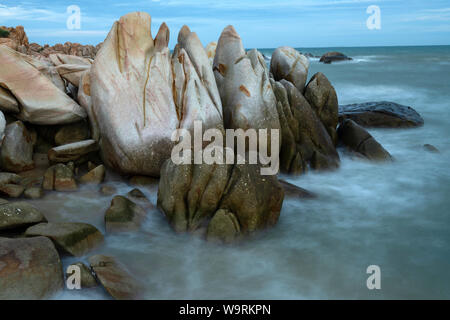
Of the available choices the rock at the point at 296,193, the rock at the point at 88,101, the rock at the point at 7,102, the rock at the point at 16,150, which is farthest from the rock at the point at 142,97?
the rock at the point at 296,193

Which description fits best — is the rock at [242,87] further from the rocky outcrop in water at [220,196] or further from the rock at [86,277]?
the rock at [86,277]

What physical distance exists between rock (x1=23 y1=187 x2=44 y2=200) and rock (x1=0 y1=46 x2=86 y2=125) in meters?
1.84

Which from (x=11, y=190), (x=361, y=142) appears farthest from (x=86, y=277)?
(x=361, y=142)

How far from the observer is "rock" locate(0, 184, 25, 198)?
21.1 ft

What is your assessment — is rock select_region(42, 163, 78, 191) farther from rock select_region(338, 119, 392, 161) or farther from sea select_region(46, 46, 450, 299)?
rock select_region(338, 119, 392, 161)

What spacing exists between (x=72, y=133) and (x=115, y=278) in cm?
451

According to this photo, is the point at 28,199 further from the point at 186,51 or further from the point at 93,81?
the point at 186,51

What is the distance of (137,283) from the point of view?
4.63 metres

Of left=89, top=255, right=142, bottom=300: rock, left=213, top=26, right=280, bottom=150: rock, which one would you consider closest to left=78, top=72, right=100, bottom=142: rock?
left=213, top=26, right=280, bottom=150: rock

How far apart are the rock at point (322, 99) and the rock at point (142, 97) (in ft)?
9.62

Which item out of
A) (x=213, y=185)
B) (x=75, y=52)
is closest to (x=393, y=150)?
(x=213, y=185)

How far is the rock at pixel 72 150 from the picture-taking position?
731cm

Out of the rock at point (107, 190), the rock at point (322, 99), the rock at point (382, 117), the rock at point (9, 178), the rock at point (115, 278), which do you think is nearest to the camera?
the rock at point (115, 278)
